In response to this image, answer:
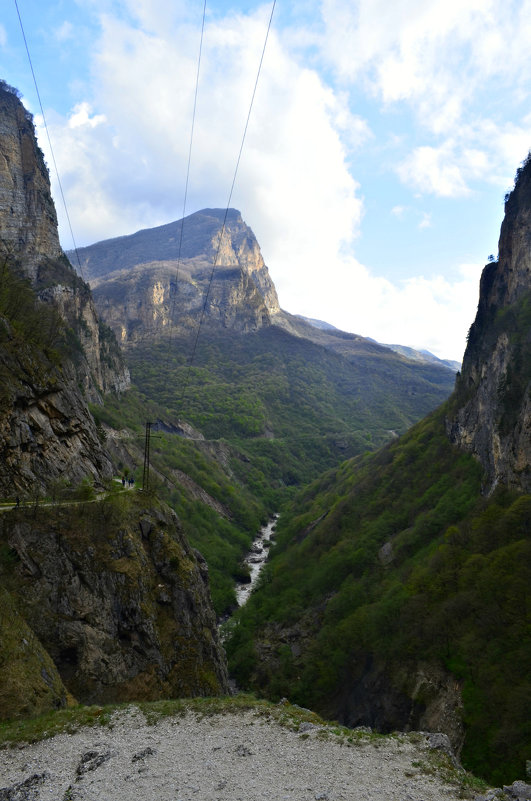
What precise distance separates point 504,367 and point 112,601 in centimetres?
4898

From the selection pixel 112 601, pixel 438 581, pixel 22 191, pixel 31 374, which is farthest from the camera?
pixel 22 191

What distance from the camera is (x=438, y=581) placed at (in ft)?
122

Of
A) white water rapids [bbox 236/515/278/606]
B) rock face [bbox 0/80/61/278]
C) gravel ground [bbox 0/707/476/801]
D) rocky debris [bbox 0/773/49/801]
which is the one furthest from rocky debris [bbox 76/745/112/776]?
rock face [bbox 0/80/61/278]

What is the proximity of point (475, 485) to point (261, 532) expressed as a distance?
55710 mm

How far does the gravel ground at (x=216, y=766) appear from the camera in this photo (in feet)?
39.7

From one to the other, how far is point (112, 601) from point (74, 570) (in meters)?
3.04

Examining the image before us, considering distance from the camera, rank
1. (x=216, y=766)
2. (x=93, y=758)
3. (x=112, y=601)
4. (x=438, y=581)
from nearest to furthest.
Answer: (x=216, y=766)
(x=93, y=758)
(x=112, y=601)
(x=438, y=581)

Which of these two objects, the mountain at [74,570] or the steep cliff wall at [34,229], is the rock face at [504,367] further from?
the steep cliff wall at [34,229]

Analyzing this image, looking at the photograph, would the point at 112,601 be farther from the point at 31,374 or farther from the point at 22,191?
the point at 22,191

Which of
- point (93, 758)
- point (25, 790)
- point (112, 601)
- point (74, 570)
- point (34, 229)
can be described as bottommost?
point (112, 601)

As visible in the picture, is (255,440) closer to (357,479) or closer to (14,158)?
(357,479)

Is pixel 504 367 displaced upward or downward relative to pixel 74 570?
upward

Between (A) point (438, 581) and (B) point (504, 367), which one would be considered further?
(B) point (504, 367)

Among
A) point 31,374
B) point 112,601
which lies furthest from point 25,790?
point 31,374
